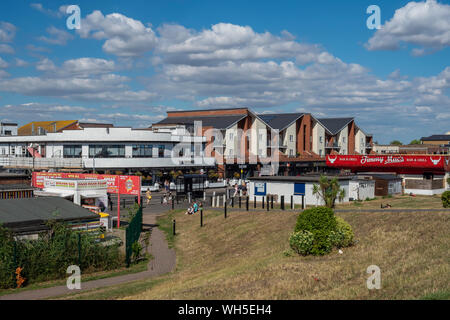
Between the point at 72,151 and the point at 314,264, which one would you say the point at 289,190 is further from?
the point at 72,151

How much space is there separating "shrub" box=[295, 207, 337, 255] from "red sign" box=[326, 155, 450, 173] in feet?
104

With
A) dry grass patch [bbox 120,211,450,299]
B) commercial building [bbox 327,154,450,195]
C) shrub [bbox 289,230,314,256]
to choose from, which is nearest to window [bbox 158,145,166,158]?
commercial building [bbox 327,154,450,195]

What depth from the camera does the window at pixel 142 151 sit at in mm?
64875

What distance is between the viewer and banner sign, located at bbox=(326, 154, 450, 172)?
4622cm

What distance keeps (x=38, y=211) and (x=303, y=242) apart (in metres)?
13.9

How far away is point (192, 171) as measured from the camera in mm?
71250

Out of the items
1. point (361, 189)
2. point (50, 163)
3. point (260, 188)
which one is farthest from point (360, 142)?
point (260, 188)

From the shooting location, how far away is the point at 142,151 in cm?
6550

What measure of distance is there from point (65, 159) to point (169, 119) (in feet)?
119

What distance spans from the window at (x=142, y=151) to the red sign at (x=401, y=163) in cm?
2821

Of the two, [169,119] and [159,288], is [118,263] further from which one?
[169,119]

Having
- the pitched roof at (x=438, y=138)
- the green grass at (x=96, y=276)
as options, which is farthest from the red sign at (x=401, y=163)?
the pitched roof at (x=438, y=138)

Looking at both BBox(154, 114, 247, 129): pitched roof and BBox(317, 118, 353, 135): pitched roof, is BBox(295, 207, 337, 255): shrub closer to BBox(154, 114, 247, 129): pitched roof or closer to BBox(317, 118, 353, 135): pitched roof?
BBox(154, 114, 247, 129): pitched roof
